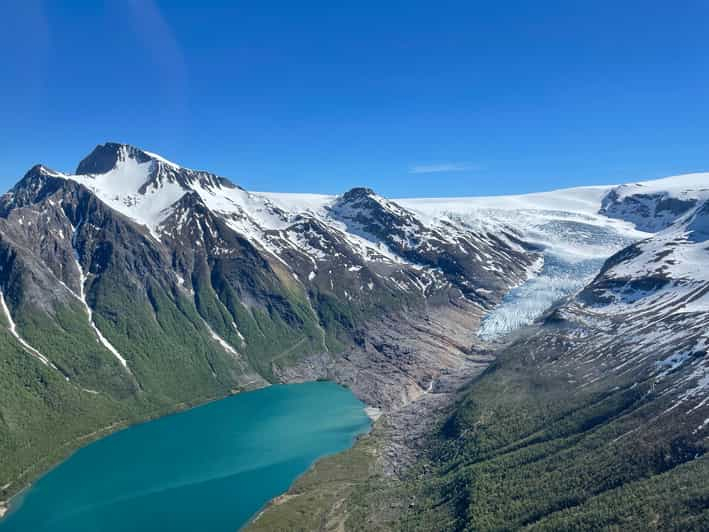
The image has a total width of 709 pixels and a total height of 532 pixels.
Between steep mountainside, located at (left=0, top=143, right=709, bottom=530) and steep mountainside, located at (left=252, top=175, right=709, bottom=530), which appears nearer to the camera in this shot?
steep mountainside, located at (left=252, top=175, right=709, bottom=530)

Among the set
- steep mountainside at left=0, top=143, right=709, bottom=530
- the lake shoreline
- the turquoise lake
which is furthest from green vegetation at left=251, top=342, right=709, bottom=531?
the lake shoreline

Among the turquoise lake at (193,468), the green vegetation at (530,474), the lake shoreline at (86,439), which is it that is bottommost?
the green vegetation at (530,474)

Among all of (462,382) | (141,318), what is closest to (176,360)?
(141,318)

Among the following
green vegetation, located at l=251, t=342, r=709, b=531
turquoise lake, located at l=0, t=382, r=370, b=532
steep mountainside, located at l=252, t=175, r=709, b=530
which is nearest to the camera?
green vegetation, located at l=251, t=342, r=709, b=531

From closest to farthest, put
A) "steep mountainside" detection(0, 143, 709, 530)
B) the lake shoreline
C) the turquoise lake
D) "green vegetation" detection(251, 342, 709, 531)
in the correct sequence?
"green vegetation" detection(251, 342, 709, 531) < "steep mountainside" detection(0, 143, 709, 530) < the turquoise lake < the lake shoreline

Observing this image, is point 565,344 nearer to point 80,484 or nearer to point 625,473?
point 625,473

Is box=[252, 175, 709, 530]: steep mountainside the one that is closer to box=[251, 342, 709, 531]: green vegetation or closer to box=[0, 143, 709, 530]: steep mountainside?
box=[251, 342, 709, 531]: green vegetation

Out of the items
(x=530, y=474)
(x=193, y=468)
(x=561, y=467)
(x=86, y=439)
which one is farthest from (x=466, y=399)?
(x=86, y=439)

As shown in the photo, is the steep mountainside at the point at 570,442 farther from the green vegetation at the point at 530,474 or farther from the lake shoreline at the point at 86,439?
the lake shoreline at the point at 86,439

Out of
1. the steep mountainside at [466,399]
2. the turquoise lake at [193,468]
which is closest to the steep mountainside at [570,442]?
the steep mountainside at [466,399]
